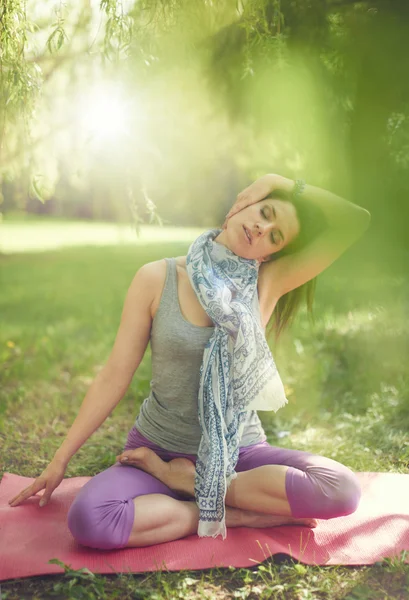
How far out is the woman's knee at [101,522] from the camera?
2150mm

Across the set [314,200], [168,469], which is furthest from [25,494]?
[314,200]

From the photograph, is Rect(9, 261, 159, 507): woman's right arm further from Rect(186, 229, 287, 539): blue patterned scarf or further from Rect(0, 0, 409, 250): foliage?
Rect(0, 0, 409, 250): foliage

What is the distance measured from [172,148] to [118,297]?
260 centimetres

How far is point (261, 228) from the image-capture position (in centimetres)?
233

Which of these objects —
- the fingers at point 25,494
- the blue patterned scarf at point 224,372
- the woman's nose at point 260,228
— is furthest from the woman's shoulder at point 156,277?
the fingers at point 25,494

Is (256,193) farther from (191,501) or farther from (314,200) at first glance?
(191,501)

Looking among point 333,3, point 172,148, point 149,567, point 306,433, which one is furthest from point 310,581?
point 172,148

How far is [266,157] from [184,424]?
3.07 meters

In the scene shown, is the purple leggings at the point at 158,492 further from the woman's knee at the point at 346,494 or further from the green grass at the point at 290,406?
the green grass at the point at 290,406

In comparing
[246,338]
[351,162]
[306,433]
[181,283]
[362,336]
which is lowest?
[306,433]

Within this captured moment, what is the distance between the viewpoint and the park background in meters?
2.66

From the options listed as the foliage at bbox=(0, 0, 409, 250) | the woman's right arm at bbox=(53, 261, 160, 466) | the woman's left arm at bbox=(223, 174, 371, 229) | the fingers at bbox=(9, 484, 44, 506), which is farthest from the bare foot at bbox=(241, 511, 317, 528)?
the foliage at bbox=(0, 0, 409, 250)

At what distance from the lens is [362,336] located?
4500mm

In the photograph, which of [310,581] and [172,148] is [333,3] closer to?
[310,581]
